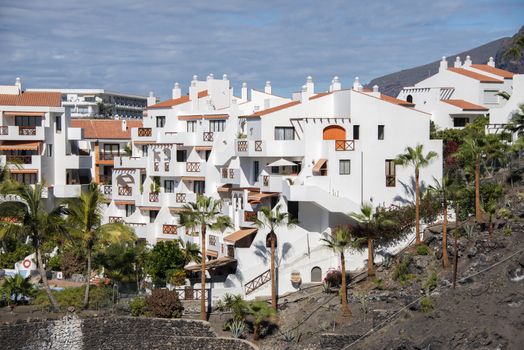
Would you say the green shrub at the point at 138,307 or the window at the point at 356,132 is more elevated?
the window at the point at 356,132

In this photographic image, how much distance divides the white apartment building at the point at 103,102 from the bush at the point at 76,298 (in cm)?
9813

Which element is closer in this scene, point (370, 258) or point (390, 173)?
point (370, 258)

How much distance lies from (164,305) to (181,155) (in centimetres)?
2012

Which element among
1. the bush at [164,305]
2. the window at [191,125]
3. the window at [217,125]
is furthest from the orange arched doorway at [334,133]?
the window at [191,125]

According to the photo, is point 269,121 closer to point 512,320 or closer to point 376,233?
point 376,233

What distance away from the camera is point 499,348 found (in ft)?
132

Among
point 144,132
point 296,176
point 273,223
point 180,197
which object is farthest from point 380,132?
point 144,132

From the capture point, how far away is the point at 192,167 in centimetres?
6850

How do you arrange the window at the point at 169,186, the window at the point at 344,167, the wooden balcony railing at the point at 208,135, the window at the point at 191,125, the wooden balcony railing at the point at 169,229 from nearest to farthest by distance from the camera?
the window at the point at 344,167 → the wooden balcony railing at the point at 169,229 → the wooden balcony railing at the point at 208,135 → the window at the point at 169,186 → the window at the point at 191,125

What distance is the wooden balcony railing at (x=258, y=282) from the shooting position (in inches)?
2184

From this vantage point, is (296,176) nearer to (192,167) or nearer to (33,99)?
(192,167)

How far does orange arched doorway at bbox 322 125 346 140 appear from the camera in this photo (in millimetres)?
59188

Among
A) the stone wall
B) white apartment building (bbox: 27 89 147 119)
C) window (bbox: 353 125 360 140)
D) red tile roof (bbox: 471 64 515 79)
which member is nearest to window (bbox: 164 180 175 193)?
window (bbox: 353 125 360 140)

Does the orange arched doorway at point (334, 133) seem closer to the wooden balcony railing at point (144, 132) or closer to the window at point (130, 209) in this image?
the wooden balcony railing at point (144, 132)
